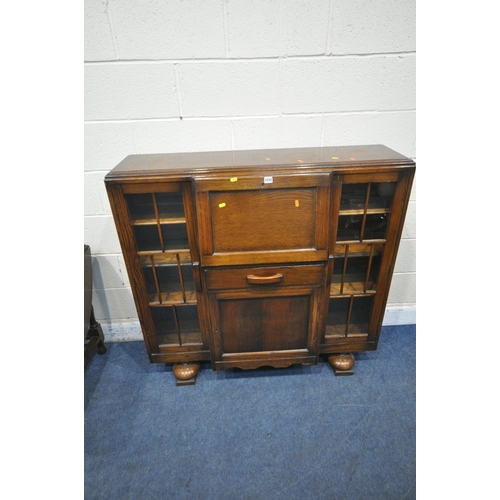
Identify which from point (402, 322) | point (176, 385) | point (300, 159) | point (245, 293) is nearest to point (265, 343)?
point (245, 293)

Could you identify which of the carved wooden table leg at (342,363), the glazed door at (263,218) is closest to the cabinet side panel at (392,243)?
the carved wooden table leg at (342,363)

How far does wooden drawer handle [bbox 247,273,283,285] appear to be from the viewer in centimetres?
125

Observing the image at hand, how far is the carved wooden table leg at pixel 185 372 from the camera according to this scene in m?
1.55

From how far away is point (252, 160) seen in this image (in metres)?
1.25

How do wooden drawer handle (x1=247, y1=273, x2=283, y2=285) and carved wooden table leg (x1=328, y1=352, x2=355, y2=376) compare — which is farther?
carved wooden table leg (x1=328, y1=352, x2=355, y2=376)

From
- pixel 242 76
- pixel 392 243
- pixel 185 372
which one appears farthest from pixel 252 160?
pixel 185 372

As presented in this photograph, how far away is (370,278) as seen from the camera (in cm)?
147

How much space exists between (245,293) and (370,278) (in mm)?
598

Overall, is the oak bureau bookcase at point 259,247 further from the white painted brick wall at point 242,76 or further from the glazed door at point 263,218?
the white painted brick wall at point 242,76

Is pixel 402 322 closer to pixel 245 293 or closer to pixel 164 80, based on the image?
pixel 245 293

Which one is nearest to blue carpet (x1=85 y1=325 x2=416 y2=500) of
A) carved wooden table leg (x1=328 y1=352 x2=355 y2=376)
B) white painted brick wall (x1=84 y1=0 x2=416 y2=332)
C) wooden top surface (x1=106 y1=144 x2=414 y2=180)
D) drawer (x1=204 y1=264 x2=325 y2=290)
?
carved wooden table leg (x1=328 y1=352 x2=355 y2=376)

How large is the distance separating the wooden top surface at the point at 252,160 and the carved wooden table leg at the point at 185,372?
936mm

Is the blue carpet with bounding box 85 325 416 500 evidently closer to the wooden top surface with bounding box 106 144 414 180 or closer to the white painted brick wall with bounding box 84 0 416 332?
the white painted brick wall with bounding box 84 0 416 332

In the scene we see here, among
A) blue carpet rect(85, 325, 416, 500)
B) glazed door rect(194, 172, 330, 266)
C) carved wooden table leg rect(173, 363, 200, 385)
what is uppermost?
glazed door rect(194, 172, 330, 266)
